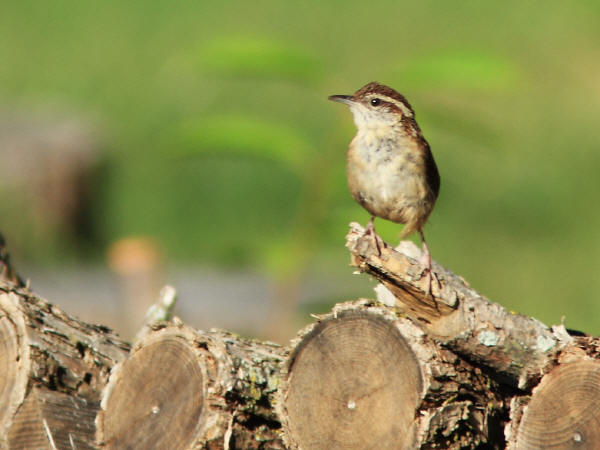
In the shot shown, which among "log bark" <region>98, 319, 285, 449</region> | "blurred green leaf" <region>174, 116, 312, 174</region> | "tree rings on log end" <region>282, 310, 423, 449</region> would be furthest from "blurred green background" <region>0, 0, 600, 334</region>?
"tree rings on log end" <region>282, 310, 423, 449</region>

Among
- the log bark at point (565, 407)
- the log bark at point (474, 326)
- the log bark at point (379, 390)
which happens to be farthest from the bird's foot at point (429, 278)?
the log bark at point (565, 407)

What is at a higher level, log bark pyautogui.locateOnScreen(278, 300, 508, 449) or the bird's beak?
the bird's beak

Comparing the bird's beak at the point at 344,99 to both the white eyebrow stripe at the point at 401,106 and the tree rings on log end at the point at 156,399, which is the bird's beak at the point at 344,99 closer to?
the white eyebrow stripe at the point at 401,106

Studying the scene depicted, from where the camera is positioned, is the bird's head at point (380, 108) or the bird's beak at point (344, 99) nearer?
the bird's head at point (380, 108)

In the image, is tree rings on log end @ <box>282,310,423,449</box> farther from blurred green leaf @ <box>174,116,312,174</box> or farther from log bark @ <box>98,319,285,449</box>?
blurred green leaf @ <box>174,116,312,174</box>

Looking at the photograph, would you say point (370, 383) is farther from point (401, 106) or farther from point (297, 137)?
point (297, 137)

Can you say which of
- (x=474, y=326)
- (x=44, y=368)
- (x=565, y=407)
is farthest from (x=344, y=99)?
(x=565, y=407)

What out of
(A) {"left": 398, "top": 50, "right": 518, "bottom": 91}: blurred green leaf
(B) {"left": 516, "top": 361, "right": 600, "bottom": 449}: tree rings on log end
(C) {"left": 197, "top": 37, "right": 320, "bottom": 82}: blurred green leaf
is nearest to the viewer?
(B) {"left": 516, "top": 361, "right": 600, "bottom": 449}: tree rings on log end

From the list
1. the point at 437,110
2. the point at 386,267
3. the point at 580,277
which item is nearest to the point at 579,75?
the point at 580,277
